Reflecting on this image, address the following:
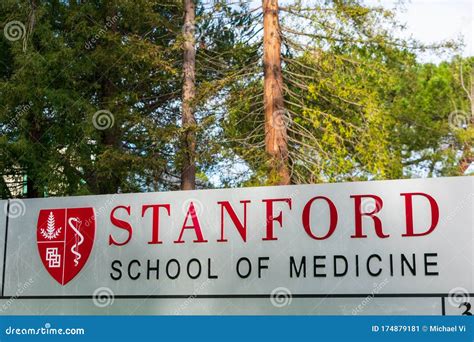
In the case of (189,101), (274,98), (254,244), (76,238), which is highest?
(189,101)

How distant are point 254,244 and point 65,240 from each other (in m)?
1.93

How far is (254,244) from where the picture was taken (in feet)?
21.0

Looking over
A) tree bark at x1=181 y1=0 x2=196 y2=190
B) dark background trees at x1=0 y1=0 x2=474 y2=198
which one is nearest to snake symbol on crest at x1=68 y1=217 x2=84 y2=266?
dark background trees at x1=0 y1=0 x2=474 y2=198

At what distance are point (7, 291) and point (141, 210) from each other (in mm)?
1619

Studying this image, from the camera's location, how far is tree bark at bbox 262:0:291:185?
11.7m

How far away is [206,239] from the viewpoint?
6.56 metres

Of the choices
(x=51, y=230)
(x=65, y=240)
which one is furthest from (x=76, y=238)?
(x=51, y=230)

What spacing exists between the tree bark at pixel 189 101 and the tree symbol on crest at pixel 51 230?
5.92m

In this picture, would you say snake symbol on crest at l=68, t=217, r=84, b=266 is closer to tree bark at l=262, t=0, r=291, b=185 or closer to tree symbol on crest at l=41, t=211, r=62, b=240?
tree symbol on crest at l=41, t=211, r=62, b=240

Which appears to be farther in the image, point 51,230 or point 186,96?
point 186,96

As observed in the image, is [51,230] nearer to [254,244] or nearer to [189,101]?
[254,244]

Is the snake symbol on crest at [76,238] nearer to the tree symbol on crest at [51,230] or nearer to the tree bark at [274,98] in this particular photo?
the tree symbol on crest at [51,230]
